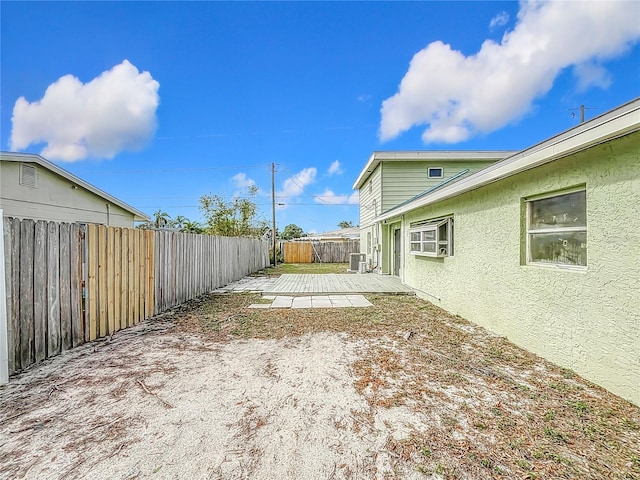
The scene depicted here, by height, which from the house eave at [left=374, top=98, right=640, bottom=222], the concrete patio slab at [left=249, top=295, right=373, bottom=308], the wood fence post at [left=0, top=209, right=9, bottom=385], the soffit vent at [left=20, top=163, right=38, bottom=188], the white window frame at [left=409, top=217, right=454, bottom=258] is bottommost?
the concrete patio slab at [left=249, top=295, right=373, bottom=308]

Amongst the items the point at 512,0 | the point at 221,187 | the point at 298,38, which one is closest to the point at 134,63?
the point at 298,38

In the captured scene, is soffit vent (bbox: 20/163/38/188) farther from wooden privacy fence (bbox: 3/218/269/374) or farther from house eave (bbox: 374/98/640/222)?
house eave (bbox: 374/98/640/222)

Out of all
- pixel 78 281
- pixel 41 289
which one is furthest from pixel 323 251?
pixel 41 289

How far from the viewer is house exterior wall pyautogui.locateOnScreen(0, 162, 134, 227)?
8.92 meters

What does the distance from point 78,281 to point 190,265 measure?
3.57 meters

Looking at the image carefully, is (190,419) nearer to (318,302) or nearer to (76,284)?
(76,284)

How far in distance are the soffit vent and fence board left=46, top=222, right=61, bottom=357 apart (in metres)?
8.28

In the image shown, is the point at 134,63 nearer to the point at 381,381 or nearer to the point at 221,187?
the point at 221,187

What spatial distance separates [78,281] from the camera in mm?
4031

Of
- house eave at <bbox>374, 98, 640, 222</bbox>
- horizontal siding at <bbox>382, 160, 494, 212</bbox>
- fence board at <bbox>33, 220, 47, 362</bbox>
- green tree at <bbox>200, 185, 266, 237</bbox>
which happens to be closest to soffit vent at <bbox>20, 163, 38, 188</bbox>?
green tree at <bbox>200, 185, 266, 237</bbox>

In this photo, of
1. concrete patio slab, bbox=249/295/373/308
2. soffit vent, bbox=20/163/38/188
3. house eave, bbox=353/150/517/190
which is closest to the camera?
concrete patio slab, bbox=249/295/373/308

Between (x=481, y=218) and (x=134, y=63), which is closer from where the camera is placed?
(x=481, y=218)

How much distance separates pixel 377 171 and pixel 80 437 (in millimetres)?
12462

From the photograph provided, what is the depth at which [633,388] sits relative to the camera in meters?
2.60
